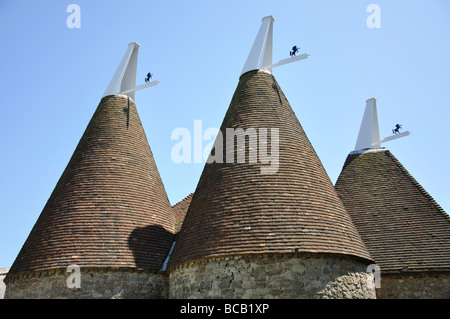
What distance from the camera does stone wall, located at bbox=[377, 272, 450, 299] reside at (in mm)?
10164

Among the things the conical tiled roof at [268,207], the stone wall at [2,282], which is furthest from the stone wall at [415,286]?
the stone wall at [2,282]

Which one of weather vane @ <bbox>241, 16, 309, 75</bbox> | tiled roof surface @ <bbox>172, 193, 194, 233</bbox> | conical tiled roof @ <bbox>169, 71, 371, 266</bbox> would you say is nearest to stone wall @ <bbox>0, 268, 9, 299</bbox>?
tiled roof surface @ <bbox>172, 193, 194, 233</bbox>

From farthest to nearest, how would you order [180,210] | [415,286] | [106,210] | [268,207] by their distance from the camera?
[180,210] < [106,210] < [415,286] < [268,207]

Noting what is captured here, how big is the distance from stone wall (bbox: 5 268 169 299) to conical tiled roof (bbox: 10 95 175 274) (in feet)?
0.57

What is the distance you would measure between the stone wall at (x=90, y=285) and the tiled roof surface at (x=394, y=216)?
16.5 feet

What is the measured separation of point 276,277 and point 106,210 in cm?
417

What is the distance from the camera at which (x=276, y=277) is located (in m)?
8.23

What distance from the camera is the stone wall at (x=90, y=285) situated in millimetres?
9430

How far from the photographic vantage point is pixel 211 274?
8.59 meters

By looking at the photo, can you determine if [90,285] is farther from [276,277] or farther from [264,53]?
[264,53]

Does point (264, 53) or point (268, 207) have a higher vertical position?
point (264, 53)

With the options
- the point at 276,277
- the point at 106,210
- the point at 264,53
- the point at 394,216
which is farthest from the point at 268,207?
the point at 264,53

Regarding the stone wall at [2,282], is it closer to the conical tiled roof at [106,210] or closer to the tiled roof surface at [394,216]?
the conical tiled roof at [106,210]

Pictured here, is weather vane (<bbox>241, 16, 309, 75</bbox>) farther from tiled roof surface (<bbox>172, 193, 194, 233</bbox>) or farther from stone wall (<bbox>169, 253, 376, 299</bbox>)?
stone wall (<bbox>169, 253, 376, 299</bbox>)
